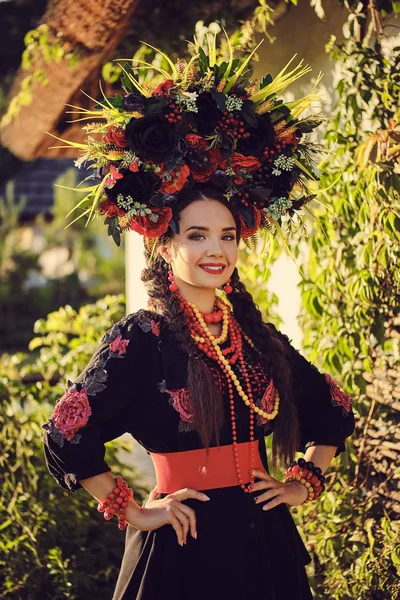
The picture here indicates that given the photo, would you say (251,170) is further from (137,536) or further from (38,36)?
Result: (38,36)

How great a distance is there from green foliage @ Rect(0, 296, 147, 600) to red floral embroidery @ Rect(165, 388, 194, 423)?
1542mm

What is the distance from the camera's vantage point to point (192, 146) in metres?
2.35

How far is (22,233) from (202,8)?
11943 mm

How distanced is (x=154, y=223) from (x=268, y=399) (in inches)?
22.1

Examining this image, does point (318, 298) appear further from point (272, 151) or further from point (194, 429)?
point (194, 429)

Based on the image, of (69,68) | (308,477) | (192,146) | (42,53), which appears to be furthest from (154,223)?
(42,53)

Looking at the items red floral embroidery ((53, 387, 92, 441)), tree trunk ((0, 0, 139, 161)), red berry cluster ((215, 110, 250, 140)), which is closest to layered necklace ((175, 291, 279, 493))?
red floral embroidery ((53, 387, 92, 441))

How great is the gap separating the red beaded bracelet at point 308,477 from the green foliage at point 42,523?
1.41m

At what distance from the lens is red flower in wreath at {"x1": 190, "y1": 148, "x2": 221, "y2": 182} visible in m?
2.36

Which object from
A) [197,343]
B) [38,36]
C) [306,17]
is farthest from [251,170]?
[38,36]

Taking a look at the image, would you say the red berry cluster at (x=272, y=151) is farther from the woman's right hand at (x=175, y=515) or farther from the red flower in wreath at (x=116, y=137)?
the woman's right hand at (x=175, y=515)

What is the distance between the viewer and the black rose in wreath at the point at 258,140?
238cm

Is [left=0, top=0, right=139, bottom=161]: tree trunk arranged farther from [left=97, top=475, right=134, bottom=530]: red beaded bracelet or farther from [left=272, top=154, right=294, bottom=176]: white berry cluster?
[left=97, top=475, right=134, bottom=530]: red beaded bracelet

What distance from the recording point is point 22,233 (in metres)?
15.7
